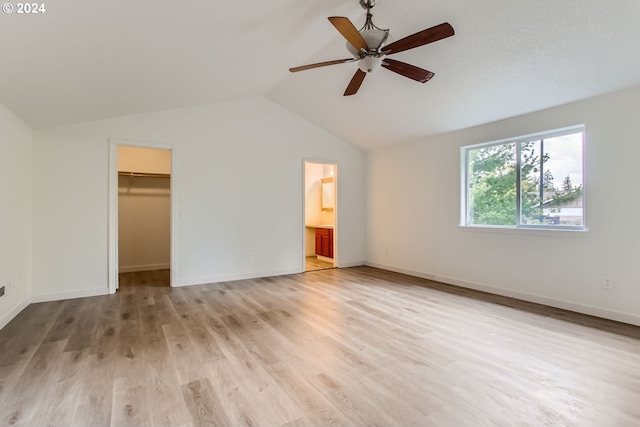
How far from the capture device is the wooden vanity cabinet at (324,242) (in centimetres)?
682

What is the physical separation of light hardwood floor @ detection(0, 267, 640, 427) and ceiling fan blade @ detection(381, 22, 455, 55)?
8.00 ft

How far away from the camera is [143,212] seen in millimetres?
6059

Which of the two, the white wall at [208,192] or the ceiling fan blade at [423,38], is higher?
the ceiling fan blade at [423,38]

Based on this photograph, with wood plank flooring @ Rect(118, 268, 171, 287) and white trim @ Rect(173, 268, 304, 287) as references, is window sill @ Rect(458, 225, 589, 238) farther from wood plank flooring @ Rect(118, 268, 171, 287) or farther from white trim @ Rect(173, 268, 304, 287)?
wood plank flooring @ Rect(118, 268, 171, 287)

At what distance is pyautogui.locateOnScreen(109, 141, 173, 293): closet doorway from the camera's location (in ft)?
19.2

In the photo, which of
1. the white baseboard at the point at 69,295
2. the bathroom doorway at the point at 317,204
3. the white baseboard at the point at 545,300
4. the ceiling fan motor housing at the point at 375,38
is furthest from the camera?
the bathroom doorway at the point at 317,204

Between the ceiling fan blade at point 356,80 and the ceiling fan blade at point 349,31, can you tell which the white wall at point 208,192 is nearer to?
the ceiling fan blade at point 356,80

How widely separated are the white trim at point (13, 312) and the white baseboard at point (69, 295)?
107 millimetres

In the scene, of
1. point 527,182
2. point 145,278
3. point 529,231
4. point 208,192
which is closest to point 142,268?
point 145,278

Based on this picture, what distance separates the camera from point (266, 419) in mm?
1718

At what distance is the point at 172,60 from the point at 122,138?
202cm

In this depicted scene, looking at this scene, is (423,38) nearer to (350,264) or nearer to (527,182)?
(527,182)

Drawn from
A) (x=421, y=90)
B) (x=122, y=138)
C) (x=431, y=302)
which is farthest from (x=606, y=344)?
(x=122, y=138)

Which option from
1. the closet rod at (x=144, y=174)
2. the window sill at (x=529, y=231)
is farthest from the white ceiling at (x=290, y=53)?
the closet rod at (x=144, y=174)
